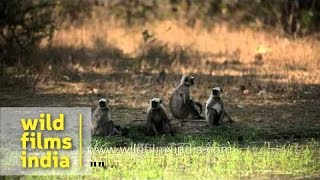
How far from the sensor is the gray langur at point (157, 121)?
1145cm

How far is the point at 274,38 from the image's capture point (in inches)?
906

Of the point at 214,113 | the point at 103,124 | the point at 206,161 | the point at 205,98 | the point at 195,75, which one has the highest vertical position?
the point at 195,75

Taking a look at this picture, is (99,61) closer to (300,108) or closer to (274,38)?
(274,38)

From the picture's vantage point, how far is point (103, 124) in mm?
11352

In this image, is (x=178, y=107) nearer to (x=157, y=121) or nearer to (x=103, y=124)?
(x=157, y=121)

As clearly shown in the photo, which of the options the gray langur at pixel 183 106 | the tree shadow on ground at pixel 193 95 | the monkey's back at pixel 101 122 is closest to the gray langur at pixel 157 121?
the tree shadow on ground at pixel 193 95

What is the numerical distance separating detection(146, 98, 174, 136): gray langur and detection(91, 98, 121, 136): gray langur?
475 mm

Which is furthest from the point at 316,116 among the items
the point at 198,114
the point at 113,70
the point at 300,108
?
the point at 113,70

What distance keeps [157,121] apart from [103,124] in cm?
82

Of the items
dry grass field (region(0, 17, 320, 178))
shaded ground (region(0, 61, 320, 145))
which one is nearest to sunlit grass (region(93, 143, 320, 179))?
dry grass field (region(0, 17, 320, 178))

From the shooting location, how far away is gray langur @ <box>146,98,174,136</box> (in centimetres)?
1145

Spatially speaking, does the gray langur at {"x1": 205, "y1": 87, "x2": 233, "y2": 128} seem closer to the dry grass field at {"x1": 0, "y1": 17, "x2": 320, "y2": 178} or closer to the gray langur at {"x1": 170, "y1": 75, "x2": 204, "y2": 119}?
the dry grass field at {"x1": 0, "y1": 17, "x2": 320, "y2": 178}

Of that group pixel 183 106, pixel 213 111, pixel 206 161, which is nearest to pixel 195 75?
pixel 183 106

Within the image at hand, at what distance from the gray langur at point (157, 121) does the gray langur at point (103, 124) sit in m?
0.48
